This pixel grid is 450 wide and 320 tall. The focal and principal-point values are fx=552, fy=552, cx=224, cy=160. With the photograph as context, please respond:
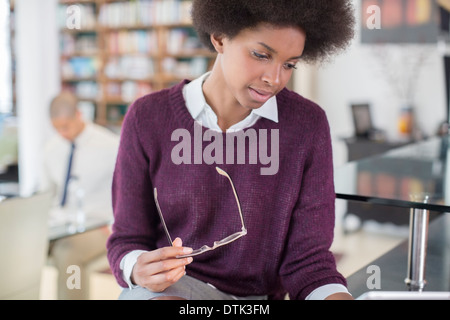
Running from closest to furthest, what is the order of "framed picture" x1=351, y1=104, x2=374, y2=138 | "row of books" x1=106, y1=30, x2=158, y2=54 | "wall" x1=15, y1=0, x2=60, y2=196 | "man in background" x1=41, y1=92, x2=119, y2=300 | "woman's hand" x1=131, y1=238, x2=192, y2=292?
"woman's hand" x1=131, y1=238, x2=192, y2=292
"man in background" x1=41, y1=92, x2=119, y2=300
"framed picture" x1=351, y1=104, x2=374, y2=138
"wall" x1=15, y1=0, x2=60, y2=196
"row of books" x1=106, y1=30, x2=158, y2=54

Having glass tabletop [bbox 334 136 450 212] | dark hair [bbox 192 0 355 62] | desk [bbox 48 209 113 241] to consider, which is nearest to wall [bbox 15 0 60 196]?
desk [bbox 48 209 113 241]

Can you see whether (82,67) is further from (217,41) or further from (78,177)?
(217,41)

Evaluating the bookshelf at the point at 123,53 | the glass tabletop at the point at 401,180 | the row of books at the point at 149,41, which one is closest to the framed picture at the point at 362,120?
the bookshelf at the point at 123,53

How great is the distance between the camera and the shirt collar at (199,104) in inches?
49.4

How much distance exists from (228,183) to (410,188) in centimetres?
50

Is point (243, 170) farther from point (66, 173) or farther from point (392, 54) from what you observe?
point (392, 54)

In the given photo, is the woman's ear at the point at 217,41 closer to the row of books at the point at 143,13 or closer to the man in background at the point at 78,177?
the man in background at the point at 78,177

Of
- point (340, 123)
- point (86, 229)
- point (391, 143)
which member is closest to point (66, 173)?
point (86, 229)

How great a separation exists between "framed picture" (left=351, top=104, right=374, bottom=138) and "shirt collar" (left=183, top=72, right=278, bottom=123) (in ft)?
9.97

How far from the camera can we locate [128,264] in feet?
3.84

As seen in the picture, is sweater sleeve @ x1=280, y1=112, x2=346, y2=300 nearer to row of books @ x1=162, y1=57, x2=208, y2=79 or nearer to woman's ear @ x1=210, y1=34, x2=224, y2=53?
woman's ear @ x1=210, y1=34, x2=224, y2=53

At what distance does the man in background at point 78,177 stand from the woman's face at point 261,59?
1398 millimetres

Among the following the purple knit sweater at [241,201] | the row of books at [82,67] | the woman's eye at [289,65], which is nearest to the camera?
the woman's eye at [289,65]

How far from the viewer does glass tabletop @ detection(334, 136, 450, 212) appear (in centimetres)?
126
